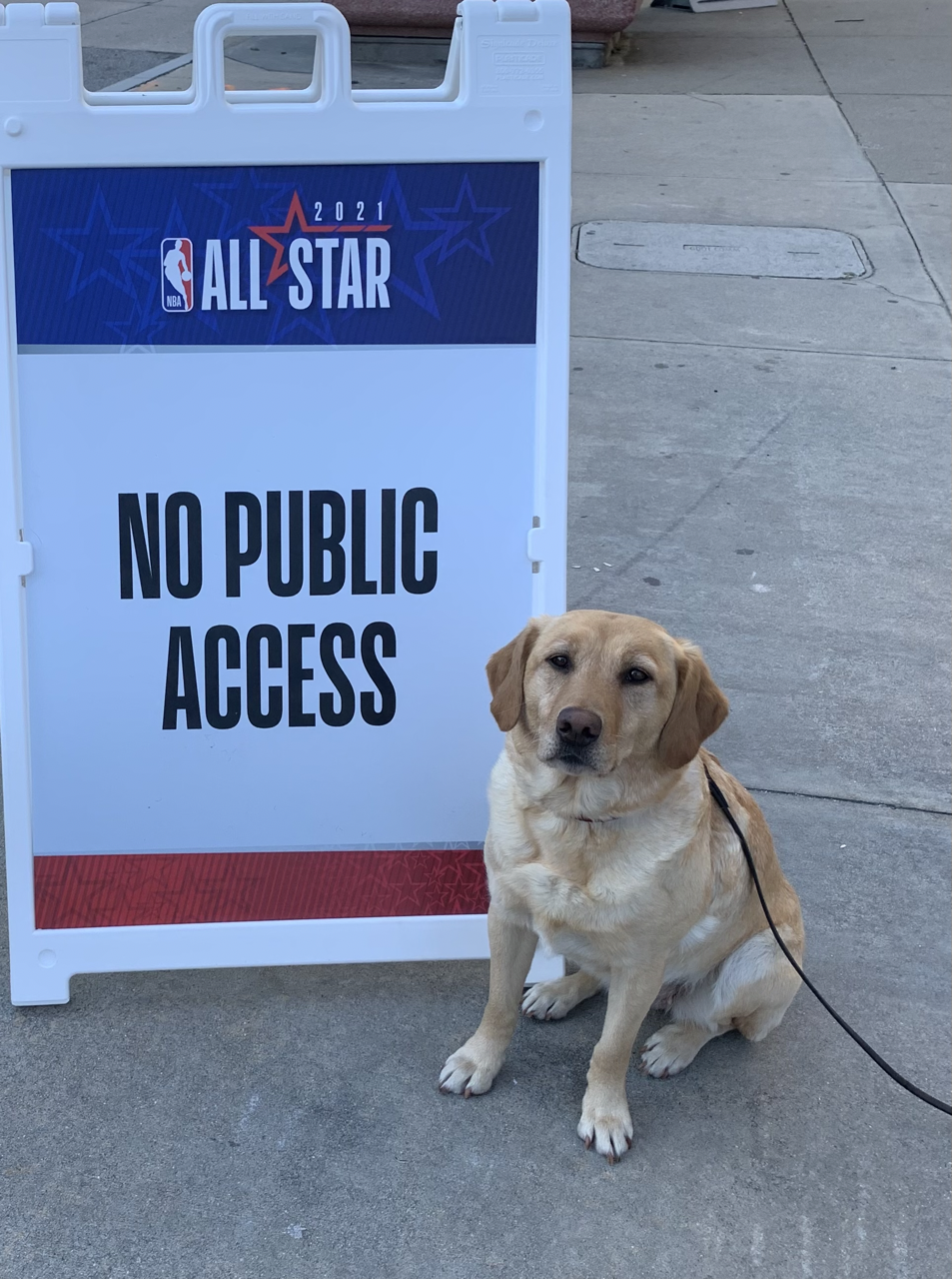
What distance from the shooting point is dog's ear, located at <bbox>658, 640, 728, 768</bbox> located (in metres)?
2.49

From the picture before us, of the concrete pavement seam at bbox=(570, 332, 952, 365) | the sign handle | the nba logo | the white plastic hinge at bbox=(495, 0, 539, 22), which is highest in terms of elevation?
the white plastic hinge at bbox=(495, 0, 539, 22)

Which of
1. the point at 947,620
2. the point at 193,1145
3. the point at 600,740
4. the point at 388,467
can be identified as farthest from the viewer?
the point at 947,620

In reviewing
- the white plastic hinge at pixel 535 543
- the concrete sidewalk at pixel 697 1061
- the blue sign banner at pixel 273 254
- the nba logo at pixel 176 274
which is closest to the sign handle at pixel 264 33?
the blue sign banner at pixel 273 254

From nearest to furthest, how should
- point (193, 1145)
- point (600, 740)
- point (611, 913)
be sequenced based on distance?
point (600, 740) < point (611, 913) < point (193, 1145)

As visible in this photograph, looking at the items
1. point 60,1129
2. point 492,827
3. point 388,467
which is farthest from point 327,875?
point 388,467

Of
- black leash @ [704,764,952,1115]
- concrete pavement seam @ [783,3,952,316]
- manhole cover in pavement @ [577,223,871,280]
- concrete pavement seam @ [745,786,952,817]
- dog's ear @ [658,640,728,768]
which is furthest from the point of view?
manhole cover in pavement @ [577,223,871,280]

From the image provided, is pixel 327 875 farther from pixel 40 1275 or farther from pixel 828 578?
pixel 828 578

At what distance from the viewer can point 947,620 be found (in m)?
4.88

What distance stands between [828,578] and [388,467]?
2.74 m

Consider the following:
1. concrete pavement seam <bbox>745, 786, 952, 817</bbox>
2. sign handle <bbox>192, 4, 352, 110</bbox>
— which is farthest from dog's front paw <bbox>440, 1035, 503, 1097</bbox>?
sign handle <bbox>192, 4, 352, 110</bbox>

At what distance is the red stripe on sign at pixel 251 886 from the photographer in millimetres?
2971

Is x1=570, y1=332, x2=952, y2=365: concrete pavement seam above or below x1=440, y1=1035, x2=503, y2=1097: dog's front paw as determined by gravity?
above

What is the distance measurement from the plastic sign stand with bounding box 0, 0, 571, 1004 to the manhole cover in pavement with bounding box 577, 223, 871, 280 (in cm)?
580

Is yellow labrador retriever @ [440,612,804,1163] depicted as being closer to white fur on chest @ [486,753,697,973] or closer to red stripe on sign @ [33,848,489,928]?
white fur on chest @ [486,753,697,973]
